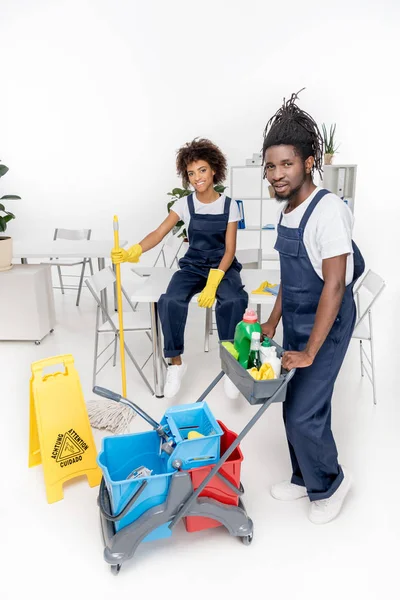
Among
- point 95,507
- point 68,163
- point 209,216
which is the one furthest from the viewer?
point 68,163

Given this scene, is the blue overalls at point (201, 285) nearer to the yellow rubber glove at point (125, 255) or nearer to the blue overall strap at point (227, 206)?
the blue overall strap at point (227, 206)

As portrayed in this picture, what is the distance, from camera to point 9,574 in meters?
1.86

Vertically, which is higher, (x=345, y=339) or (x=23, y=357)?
(x=345, y=339)

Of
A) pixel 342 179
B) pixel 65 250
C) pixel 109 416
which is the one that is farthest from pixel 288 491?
pixel 342 179

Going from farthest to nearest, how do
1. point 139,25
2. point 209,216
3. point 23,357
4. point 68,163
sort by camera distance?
point 68,163, point 139,25, point 23,357, point 209,216

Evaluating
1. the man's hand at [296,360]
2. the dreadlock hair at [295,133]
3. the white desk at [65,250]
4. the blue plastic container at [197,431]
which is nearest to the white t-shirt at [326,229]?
the dreadlock hair at [295,133]

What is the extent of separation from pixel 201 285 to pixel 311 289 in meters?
1.43

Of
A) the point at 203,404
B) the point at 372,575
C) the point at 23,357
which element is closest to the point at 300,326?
the point at 203,404

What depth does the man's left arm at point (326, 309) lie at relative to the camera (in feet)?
5.57

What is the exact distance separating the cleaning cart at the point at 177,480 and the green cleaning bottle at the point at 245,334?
0.07m

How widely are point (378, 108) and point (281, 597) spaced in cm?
614

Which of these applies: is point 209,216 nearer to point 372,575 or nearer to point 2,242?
point 2,242

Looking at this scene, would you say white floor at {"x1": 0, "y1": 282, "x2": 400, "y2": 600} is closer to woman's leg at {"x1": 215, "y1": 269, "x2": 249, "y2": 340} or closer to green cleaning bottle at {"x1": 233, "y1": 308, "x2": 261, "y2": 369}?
woman's leg at {"x1": 215, "y1": 269, "x2": 249, "y2": 340}

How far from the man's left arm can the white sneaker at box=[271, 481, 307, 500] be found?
782mm
